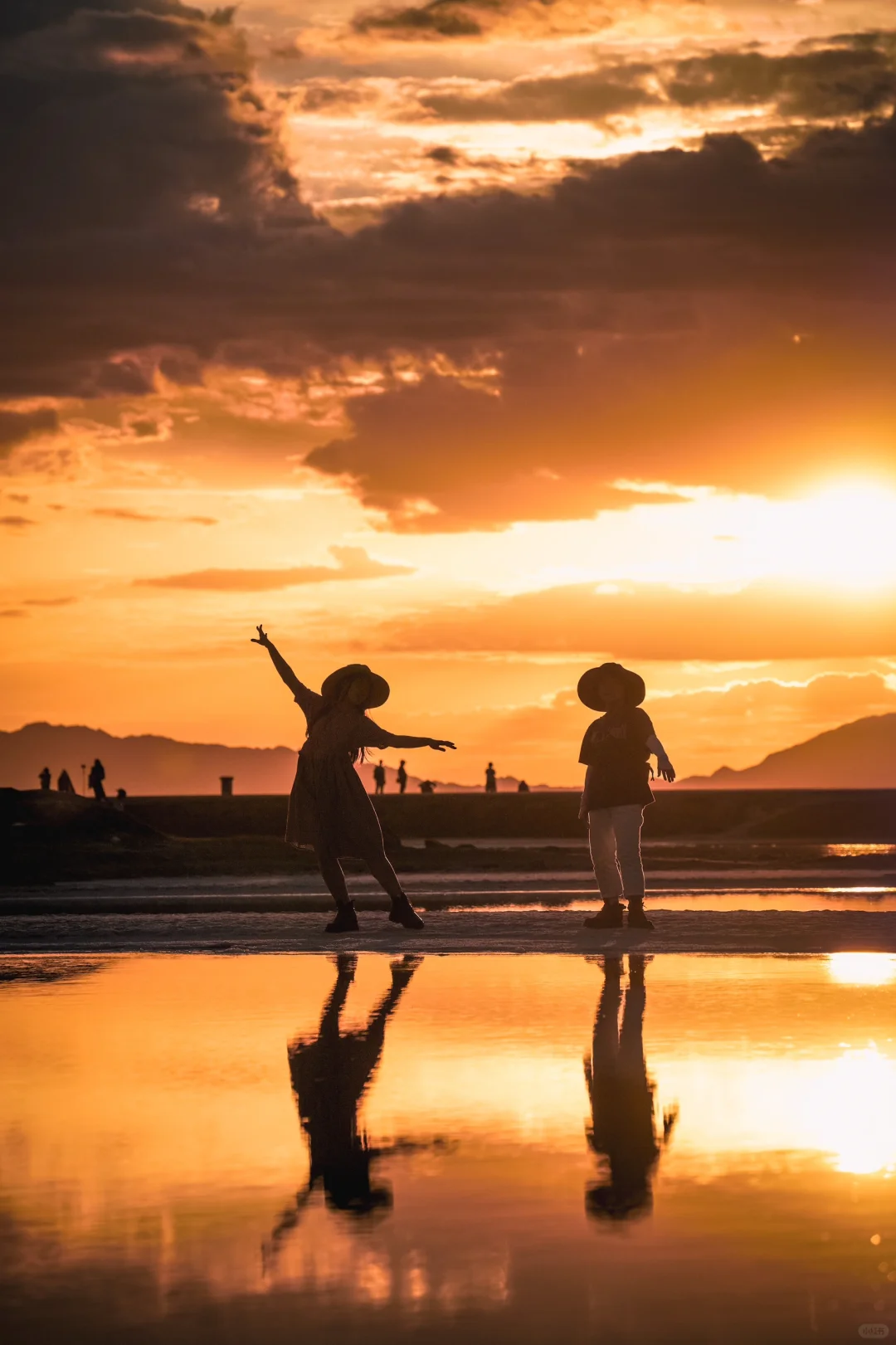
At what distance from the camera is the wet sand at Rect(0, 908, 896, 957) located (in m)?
15.7

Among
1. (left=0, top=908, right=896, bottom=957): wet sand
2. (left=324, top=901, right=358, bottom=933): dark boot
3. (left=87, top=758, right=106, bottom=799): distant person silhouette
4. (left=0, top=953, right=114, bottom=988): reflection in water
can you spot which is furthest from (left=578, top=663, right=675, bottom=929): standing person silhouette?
(left=87, top=758, right=106, bottom=799): distant person silhouette

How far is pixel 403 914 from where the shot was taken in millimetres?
17766

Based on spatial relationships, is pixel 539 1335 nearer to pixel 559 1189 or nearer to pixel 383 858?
pixel 559 1189

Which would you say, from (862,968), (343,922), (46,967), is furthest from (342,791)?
(862,968)

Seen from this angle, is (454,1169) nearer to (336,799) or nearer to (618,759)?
(618,759)

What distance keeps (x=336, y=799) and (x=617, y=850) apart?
97.5 inches

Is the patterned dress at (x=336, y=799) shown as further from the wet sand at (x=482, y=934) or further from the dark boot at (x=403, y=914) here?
the wet sand at (x=482, y=934)

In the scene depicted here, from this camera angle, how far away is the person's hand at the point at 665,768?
56.0 ft

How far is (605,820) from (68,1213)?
1182cm

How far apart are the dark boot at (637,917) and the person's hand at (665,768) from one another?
107cm

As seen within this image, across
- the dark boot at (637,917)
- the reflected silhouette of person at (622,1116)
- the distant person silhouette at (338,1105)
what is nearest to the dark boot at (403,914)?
the dark boot at (637,917)

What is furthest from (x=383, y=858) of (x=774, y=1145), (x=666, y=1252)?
(x=666, y=1252)

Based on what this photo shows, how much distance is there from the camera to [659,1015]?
10.7 metres

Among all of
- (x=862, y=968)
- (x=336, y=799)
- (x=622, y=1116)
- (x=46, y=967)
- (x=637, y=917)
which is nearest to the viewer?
(x=622, y=1116)
